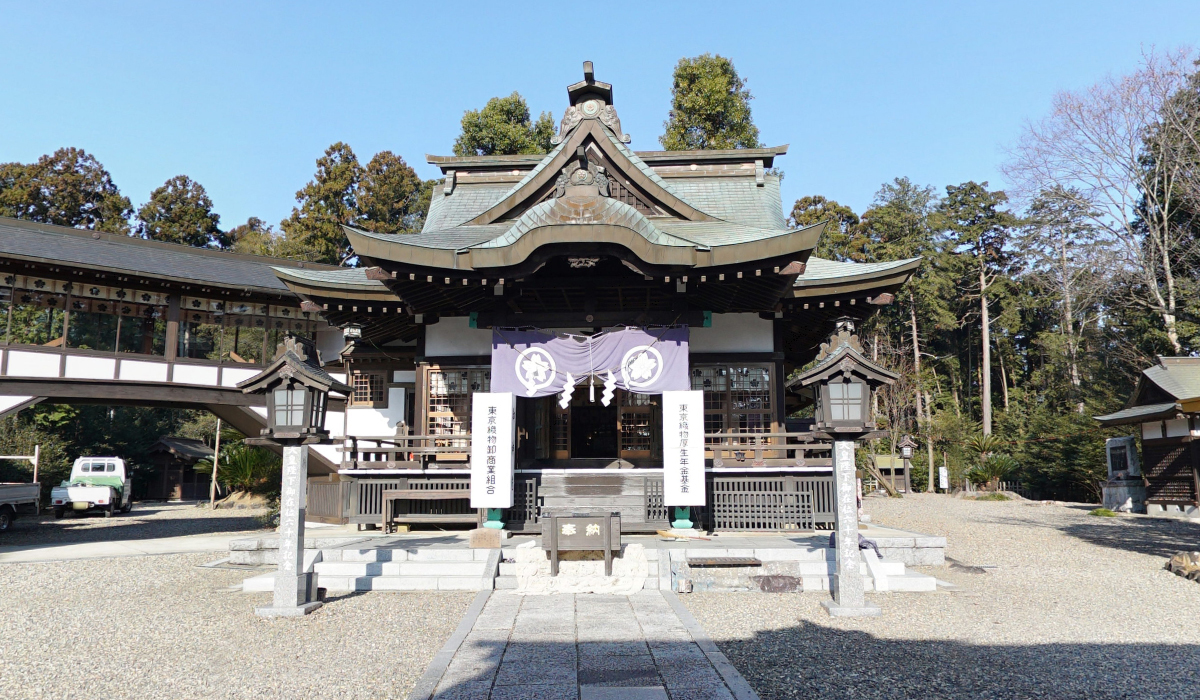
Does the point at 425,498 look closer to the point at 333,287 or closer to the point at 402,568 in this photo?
Result: the point at 402,568

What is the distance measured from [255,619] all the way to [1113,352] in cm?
3258

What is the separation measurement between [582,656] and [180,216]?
154 feet

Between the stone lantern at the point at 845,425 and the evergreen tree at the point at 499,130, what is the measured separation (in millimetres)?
29872

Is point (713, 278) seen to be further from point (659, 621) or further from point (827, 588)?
point (659, 621)

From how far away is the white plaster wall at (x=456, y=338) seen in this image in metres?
13.5

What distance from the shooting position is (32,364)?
15484mm

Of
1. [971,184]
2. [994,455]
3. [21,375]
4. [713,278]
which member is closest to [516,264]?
[713,278]

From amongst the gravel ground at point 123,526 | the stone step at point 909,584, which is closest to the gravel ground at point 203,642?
the stone step at point 909,584

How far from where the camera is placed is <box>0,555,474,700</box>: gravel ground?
17.9ft

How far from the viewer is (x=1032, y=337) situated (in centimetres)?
4434

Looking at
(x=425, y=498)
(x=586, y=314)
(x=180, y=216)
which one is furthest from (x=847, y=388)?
(x=180, y=216)

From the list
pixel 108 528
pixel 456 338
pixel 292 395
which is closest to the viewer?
pixel 292 395

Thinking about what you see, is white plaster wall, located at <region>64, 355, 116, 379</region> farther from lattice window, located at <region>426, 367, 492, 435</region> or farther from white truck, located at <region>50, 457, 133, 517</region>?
white truck, located at <region>50, 457, 133, 517</region>

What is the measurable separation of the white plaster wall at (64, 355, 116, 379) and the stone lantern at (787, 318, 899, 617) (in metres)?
15.9
